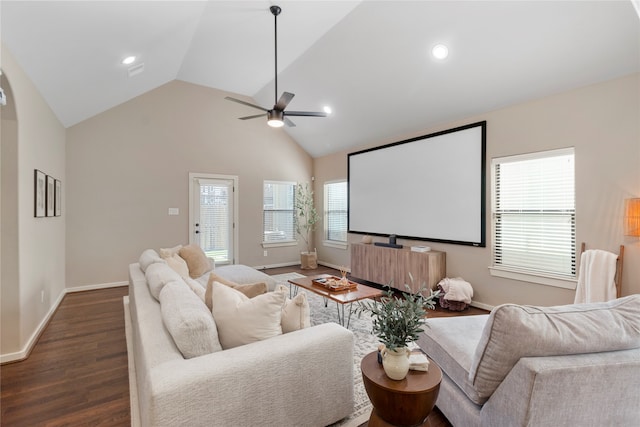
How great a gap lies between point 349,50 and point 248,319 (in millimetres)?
3894

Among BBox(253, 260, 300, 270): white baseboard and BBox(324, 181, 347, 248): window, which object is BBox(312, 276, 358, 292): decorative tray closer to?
BBox(324, 181, 347, 248): window

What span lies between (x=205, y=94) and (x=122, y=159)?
200cm

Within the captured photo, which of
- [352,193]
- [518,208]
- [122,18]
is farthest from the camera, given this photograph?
[352,193]

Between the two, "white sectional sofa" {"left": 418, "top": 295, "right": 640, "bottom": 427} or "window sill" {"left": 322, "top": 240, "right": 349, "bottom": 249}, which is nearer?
"white sectional sofa" {"left": 418, "top": 295, "right": 640, "bottom": 427}

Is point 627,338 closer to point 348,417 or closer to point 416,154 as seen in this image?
point 348,417

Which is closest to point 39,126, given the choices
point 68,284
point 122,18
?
point 122,18

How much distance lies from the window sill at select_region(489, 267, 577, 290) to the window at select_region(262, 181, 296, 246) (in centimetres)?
446

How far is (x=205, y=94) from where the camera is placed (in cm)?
611

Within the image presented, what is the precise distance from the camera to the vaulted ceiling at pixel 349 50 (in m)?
2.70

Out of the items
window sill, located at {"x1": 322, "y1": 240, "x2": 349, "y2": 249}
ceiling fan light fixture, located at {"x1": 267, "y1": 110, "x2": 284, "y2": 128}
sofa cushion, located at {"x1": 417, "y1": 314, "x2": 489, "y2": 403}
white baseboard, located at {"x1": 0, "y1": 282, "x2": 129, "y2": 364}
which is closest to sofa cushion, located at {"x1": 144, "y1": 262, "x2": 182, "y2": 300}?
white baseboard, located at {"x1": 0, "y1": 282, "x2": 129, "y2": 364}

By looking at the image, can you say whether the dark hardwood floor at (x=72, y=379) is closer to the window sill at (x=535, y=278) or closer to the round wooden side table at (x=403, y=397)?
the round wooden side table at (x=403, y=397)

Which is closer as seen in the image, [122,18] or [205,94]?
[122,18]

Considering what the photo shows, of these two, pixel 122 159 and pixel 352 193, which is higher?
pixel 122 159

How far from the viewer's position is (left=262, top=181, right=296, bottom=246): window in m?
6.99
